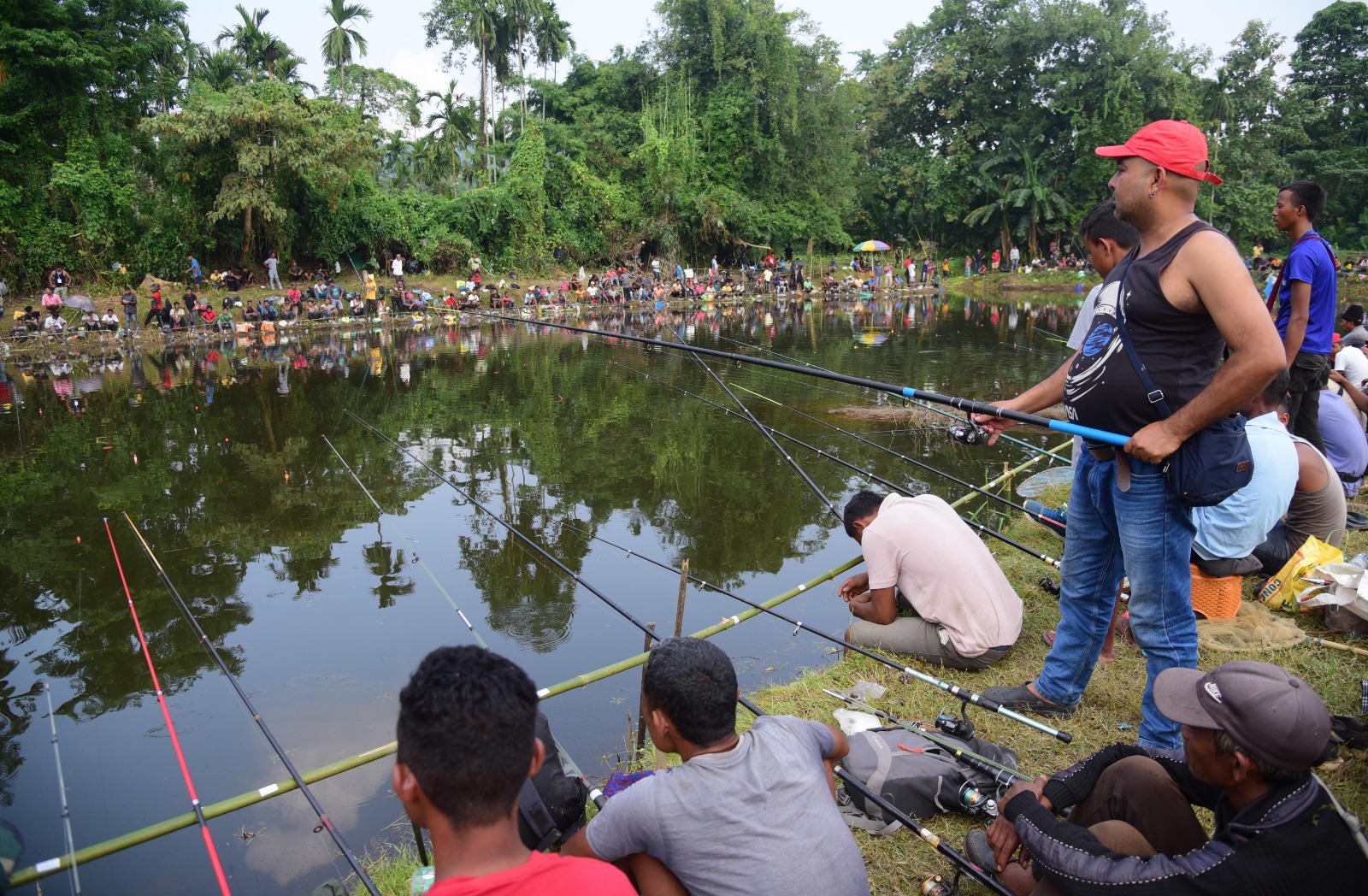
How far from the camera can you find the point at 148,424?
10758 millimetres

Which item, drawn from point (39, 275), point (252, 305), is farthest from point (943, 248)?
point (39, 275)

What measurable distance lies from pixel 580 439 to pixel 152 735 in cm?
584

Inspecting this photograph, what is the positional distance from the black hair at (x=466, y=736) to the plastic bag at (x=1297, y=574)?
139 inches

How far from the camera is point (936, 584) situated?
11.5 ft

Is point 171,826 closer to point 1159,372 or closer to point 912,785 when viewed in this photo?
point 912,785

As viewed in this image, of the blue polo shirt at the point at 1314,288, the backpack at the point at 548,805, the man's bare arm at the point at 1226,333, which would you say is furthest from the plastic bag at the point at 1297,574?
the backpack at the point at 548,805

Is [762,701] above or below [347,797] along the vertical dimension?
above

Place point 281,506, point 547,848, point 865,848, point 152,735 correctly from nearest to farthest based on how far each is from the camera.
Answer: point 547,848 → point 865,848 → point 152,735 → point 281,506

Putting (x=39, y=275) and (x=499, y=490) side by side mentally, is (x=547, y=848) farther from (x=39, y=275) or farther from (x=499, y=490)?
(x=39, y=275)

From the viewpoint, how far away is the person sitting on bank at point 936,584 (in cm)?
347

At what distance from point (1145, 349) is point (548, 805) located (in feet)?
6.48

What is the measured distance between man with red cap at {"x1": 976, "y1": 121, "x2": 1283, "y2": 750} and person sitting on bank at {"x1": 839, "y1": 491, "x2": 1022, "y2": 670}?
2.68 ft

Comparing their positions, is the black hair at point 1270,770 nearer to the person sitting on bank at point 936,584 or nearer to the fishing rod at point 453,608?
the fishing rod at point 453,608

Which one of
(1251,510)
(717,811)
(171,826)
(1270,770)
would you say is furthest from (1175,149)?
(171,826)
